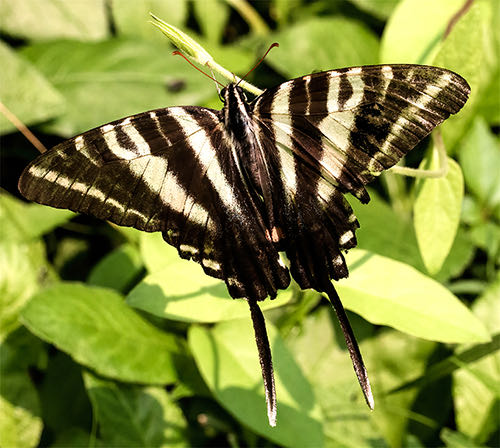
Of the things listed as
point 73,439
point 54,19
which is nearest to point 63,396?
point 73,439

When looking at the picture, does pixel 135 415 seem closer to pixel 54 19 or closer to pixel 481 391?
pixel 481 391

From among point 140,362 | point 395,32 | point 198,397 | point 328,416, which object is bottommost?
point 198,397

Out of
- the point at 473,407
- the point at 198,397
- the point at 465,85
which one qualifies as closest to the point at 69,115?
the point at 198,397

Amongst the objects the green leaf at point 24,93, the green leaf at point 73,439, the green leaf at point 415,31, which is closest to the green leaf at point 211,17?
the green leaf at point 24,93

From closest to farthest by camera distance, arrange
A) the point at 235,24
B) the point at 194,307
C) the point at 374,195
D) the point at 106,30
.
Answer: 1. the point at 194,307
2. the point at 374,195
3. the point at 106,30
4. the point at 235,24

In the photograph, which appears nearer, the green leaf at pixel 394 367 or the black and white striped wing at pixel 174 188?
the black and white striped wing at pixel 174 188

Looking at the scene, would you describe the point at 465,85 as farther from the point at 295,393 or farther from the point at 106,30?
the point at 106,30

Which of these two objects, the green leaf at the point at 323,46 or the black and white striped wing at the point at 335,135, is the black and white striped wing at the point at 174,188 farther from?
the green leaf at the point at 323,46
